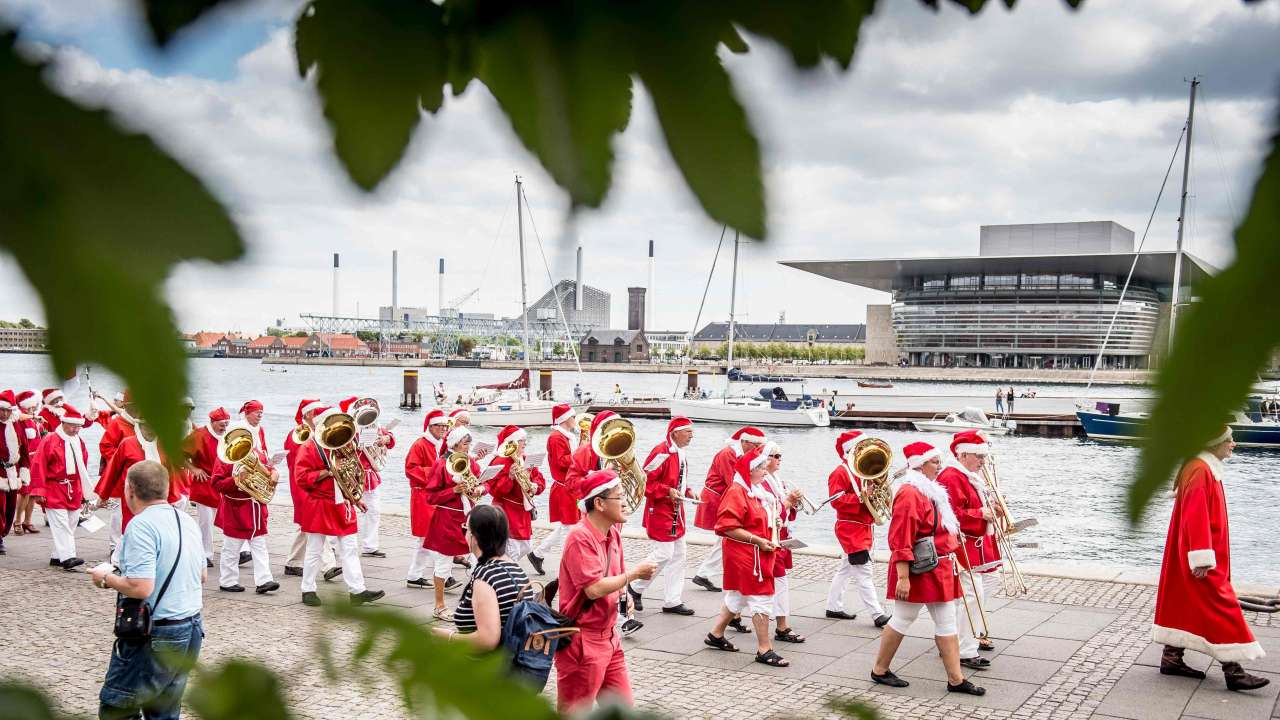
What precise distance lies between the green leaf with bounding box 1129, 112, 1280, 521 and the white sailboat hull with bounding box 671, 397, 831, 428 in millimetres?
44910

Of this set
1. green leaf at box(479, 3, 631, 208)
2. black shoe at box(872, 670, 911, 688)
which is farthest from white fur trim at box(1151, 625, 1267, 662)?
green leaf at box(479, 3, 631, 208)

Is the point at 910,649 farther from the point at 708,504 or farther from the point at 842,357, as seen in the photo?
the point at 842,357

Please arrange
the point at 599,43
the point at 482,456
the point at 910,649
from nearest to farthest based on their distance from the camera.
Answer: the point at 599,43 → the point at 910,649 → the point at 482,456

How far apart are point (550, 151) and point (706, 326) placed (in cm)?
68

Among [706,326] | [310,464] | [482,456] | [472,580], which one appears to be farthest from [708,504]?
[706,326]

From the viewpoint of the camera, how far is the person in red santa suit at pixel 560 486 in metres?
12.9

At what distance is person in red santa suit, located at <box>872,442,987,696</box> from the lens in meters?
8.00

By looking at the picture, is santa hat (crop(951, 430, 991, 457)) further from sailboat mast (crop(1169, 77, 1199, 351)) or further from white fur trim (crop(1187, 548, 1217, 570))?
sailboat mast (crop(1169, 77, 1199, 351))

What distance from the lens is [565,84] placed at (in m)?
0.72

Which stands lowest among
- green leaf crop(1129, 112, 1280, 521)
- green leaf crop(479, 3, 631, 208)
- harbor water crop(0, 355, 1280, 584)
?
harbor water crop(0, 355, 1280, 584)

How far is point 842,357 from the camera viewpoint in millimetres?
97125

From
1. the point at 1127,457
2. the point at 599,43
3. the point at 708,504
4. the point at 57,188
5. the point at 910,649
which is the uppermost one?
the point at 599,43

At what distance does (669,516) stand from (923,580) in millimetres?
3716

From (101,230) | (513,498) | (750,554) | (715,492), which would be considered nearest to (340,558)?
(513,498)
